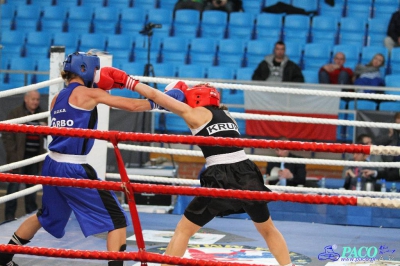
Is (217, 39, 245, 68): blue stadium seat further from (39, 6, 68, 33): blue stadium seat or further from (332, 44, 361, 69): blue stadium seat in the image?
(39, 6, 68, 33): blue stadium seat

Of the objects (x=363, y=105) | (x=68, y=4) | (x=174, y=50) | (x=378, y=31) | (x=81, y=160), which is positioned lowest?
(x=81, y=160)

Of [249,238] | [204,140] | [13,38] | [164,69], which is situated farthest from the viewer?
[13,38]

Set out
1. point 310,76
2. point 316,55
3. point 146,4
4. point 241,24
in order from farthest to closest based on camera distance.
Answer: point 146,4
point 241,24
point 316,55
point 310,76

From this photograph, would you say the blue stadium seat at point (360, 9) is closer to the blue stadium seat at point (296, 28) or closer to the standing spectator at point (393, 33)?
the standing spectator at point (393, 33)

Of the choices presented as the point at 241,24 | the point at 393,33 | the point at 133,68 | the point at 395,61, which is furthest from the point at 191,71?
the point at 393,33

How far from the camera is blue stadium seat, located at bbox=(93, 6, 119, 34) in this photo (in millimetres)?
11500

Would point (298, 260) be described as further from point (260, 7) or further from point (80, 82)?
point (260, 7)

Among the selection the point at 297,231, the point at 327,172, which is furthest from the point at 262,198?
the point at 327,172

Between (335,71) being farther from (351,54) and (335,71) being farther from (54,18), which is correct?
(54,18)

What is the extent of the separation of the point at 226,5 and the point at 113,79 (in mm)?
7488

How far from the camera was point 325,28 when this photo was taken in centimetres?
1080

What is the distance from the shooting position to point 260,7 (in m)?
11.4

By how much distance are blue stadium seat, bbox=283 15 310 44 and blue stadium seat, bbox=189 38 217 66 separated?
105cm

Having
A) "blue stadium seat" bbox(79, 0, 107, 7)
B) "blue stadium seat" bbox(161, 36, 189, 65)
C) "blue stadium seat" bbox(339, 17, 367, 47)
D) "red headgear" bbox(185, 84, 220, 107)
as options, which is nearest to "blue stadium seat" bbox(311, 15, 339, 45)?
"blue stadium seat" bbox(339, 17, 367, 47)
